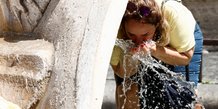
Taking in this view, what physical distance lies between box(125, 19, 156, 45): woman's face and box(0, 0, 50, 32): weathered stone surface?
0.68 meters

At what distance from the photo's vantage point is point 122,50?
2576 mm

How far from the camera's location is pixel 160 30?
247 cm

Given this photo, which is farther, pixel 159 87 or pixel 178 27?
pixel 159 87

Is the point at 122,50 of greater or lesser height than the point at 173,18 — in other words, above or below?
below

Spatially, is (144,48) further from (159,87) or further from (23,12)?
(23,12)

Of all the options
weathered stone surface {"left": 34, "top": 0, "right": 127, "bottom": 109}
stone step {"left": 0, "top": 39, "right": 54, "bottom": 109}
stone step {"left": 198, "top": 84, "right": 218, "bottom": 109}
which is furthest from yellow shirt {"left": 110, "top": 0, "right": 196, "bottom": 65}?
stone step {"left": 198, "top": 84, "right": 218, "bottom": 109}

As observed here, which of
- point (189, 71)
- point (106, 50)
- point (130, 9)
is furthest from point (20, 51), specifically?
point (189, 71)

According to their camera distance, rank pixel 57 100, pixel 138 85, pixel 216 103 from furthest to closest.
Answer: pixel 216 103
pixel 138 85
pixel 57 100

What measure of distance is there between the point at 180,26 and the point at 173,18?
0.05 metres

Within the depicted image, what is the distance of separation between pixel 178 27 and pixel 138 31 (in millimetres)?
178

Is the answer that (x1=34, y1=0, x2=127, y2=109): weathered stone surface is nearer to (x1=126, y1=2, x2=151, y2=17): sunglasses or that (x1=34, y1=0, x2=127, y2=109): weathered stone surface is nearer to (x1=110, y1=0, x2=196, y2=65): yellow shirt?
(x1=126, y1=2, x2=151, y2=17): sunglasses

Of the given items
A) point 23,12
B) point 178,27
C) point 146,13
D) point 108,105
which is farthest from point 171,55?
point 108,105

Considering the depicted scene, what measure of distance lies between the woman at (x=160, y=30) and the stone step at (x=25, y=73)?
2.41 feet

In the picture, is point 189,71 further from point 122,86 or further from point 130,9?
point 130,9
